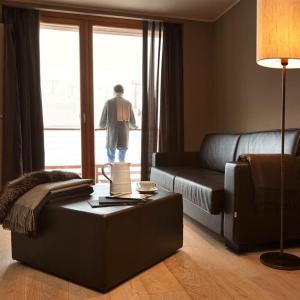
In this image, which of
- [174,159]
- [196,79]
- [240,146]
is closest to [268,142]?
[240,146]

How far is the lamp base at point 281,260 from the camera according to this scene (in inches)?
72.9

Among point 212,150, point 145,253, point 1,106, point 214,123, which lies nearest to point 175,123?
point 214,123

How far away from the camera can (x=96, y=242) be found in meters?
1.56

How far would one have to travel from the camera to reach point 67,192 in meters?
1.88

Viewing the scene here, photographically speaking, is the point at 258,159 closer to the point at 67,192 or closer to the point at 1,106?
the point at 67,192

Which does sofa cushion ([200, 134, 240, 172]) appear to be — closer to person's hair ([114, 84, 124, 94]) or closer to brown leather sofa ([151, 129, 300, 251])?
brown leather sofa ([151, 129, 300, 251])

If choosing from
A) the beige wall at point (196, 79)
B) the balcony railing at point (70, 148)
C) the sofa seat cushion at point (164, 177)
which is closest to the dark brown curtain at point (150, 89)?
the balcony railing at point (70, 148)

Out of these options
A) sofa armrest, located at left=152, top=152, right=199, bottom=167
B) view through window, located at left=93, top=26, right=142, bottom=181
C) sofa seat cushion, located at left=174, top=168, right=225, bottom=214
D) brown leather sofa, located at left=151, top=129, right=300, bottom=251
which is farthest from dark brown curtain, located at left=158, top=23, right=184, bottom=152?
sofa seat cushion, located at left=174, top=168, right=225, bottom=214

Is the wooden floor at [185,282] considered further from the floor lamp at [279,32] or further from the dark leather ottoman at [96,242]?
the floor lamp at [279,32]

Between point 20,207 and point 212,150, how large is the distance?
2.33 metres

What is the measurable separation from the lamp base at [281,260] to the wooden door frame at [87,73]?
2727 mm

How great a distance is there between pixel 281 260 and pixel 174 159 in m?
1.92

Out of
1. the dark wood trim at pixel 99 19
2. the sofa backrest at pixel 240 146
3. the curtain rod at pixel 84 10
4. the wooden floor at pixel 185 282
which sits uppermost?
the curtain rod at pixel 84 10

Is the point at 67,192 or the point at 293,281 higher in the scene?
the point at 67,192
